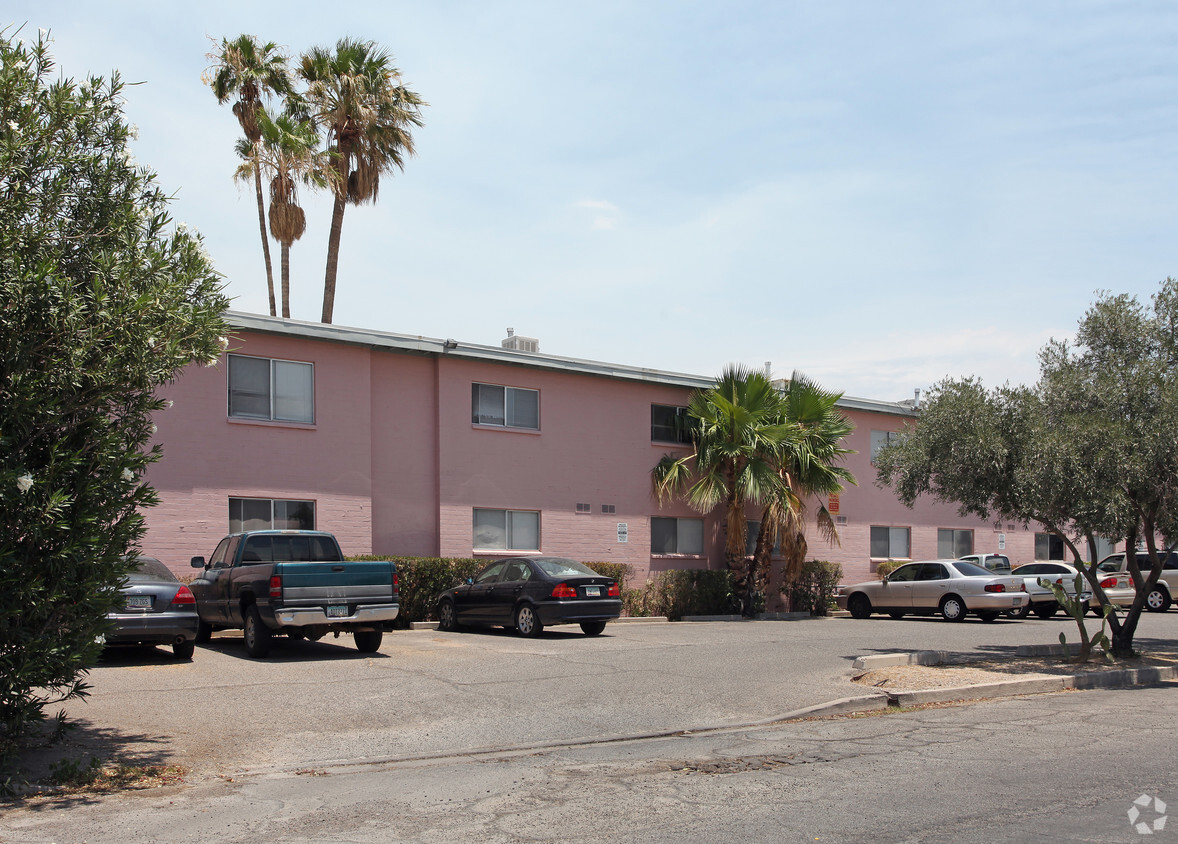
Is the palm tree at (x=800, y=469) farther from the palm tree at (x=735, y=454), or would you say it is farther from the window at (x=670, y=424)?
the window at (x=670, y=424)

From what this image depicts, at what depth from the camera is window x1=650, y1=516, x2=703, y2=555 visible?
25266 millimetres

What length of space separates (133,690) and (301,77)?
23.6 metres

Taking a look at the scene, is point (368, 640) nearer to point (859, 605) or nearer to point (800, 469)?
point (800, 469)

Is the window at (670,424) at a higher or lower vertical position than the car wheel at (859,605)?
higher

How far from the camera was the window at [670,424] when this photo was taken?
25.6 meters

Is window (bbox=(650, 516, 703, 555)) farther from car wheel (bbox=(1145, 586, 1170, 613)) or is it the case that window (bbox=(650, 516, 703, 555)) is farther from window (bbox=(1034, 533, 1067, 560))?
window (bbox=(1034, 533, 1067, 560))

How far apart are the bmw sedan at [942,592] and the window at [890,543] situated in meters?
3.98

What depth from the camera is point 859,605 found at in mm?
26266

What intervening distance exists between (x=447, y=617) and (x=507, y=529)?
372 cm

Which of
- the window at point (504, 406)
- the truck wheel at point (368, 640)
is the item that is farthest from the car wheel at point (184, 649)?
the window at point (504, 406)

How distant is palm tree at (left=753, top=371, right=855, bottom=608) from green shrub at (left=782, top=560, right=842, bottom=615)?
0.73 metres

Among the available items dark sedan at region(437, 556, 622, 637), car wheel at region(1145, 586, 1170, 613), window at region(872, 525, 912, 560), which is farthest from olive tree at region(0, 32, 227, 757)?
car wheel at region(1145, 586, 1170, 613)

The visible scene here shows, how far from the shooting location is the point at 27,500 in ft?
23.6

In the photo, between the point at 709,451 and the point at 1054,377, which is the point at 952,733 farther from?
the point at 709,451
